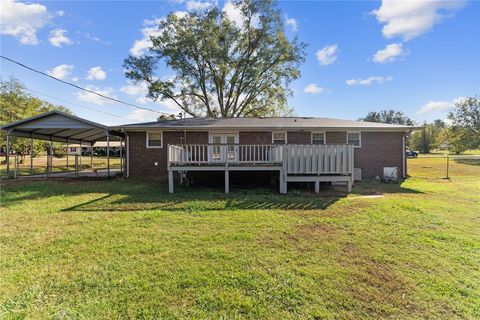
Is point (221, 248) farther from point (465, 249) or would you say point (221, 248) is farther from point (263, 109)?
point (263, 109)

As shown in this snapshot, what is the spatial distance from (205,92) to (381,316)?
86.1 ft

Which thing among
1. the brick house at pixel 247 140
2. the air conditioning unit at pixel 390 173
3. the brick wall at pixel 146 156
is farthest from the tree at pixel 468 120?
the brick wall at pixel 146 156

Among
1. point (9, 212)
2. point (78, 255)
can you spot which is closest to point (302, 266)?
point (78, 255)

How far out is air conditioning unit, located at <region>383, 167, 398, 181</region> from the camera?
1304 cm

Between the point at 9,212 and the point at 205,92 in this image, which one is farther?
the point at 205,92

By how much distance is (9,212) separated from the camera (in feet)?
21.5

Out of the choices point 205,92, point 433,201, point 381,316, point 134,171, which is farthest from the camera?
point 205,92

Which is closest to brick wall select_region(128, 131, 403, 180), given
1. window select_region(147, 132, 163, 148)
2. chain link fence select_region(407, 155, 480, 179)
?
window select_region(147, 132, 163, 148)

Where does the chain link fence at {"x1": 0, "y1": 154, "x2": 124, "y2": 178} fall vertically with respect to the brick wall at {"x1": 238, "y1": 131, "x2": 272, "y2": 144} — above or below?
below

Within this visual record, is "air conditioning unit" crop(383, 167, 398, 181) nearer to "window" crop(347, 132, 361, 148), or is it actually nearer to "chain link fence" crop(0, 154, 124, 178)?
"window" crop(347, 132, 361, 148)

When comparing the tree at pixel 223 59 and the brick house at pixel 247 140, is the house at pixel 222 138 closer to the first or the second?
the brick house at pixel 247 140

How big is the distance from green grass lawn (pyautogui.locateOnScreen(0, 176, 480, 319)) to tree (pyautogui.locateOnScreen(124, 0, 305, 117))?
2119 cm

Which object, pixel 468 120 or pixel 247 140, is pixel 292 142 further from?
pixel 468 120

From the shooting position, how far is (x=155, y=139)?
43.2 ft
